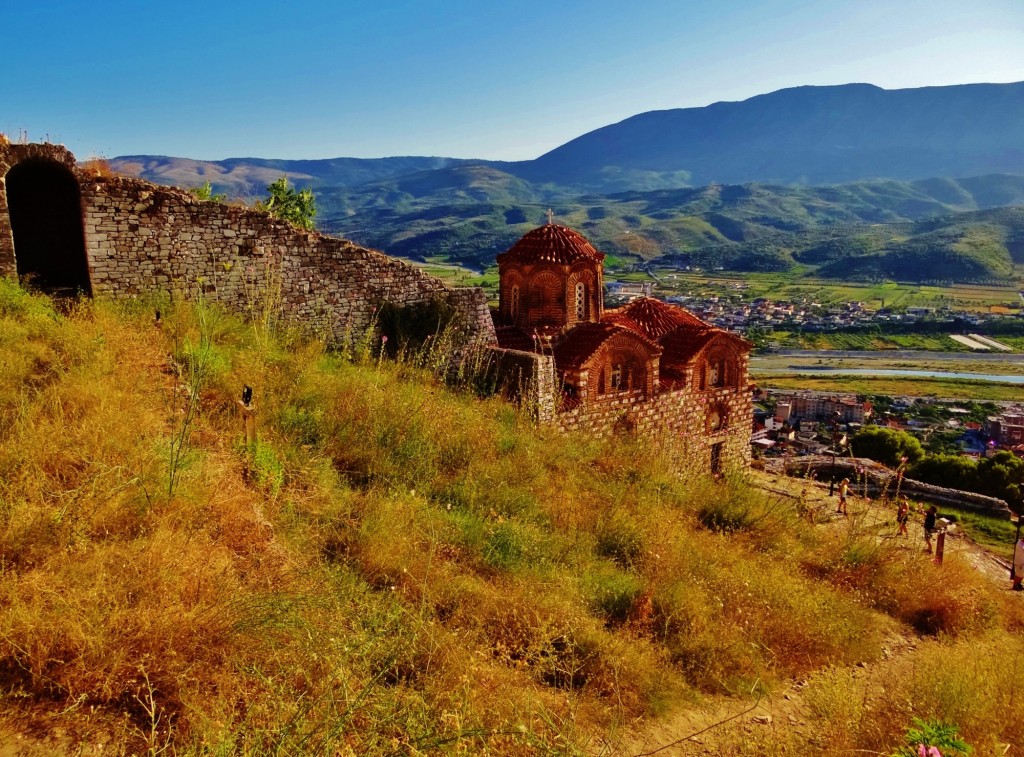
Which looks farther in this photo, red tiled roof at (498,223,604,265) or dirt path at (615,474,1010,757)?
red tiled roof at (498,223,604,265)

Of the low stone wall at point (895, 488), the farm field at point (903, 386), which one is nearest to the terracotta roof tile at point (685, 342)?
the low stone wall at point (895, 488)

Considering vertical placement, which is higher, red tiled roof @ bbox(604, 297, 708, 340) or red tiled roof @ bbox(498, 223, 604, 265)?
red tiled roof @ bbox(498, 223, 604, 265)

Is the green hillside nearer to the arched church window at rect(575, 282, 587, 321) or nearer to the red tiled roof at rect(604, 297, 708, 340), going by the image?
the red tiled roof at rect(604, 297, 708, 340)

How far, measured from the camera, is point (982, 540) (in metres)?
14.3

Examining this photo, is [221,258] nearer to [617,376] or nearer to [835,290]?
[617,376]

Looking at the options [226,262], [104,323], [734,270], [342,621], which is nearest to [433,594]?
[342,621]

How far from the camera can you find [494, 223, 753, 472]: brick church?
1097 centimetres

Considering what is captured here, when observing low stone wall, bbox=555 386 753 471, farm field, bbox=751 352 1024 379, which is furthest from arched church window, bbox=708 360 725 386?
farm field, bbox=751 352 1024 379

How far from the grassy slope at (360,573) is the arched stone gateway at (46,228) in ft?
5.50

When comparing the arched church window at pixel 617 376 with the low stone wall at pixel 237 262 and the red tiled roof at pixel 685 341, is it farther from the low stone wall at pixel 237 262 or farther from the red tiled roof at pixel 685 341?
the low stone wall at pixel 237 262

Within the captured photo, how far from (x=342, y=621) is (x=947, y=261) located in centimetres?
12391

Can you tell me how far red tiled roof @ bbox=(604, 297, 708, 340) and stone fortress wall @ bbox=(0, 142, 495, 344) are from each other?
413cm

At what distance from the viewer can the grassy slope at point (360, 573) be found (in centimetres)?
264

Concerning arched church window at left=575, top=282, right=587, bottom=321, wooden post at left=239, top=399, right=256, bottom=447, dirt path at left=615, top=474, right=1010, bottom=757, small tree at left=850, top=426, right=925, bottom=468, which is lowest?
small tree at left=850, top=426, right=925, bottom=468
